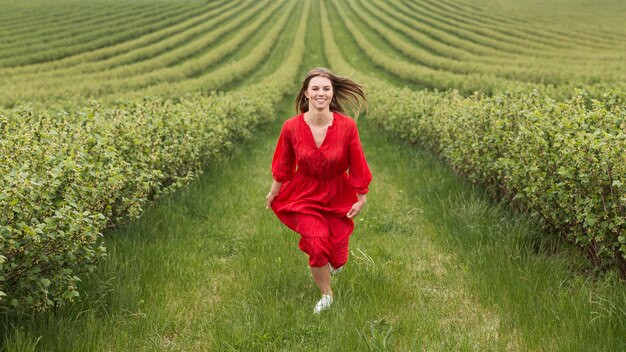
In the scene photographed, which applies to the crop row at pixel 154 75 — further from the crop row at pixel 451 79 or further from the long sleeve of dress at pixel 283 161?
the long sleeve of dress at pixel 283 161

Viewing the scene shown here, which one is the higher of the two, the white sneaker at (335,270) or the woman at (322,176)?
the woman at (322,176)

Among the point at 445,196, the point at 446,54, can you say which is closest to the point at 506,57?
the point at 446,54

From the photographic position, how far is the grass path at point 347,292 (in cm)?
352

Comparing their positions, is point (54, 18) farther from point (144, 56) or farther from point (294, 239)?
point (294, 239)

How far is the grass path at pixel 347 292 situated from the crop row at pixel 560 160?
0.36 meters

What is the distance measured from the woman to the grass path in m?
0.44

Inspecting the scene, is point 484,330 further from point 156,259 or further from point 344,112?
point 156,259

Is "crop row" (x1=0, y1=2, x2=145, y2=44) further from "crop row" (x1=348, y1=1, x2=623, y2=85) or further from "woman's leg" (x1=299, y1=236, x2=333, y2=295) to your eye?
"woman's leg" (x1=299, y1=236, x2=333, y2=295)

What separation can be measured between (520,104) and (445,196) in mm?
1733

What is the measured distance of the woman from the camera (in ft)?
13.3

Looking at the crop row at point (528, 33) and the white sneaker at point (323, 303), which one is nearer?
the white sneaker at point (323, 303)

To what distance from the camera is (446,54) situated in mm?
37188

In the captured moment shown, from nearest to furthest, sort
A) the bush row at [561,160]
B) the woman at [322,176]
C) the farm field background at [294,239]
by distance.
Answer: the farm field background at [294,239] → the bush row at [561,160] → the woman at [322,176]

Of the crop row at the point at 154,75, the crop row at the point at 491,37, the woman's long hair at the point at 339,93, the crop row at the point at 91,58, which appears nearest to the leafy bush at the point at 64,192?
the woman's long hair at the point at 339,93
